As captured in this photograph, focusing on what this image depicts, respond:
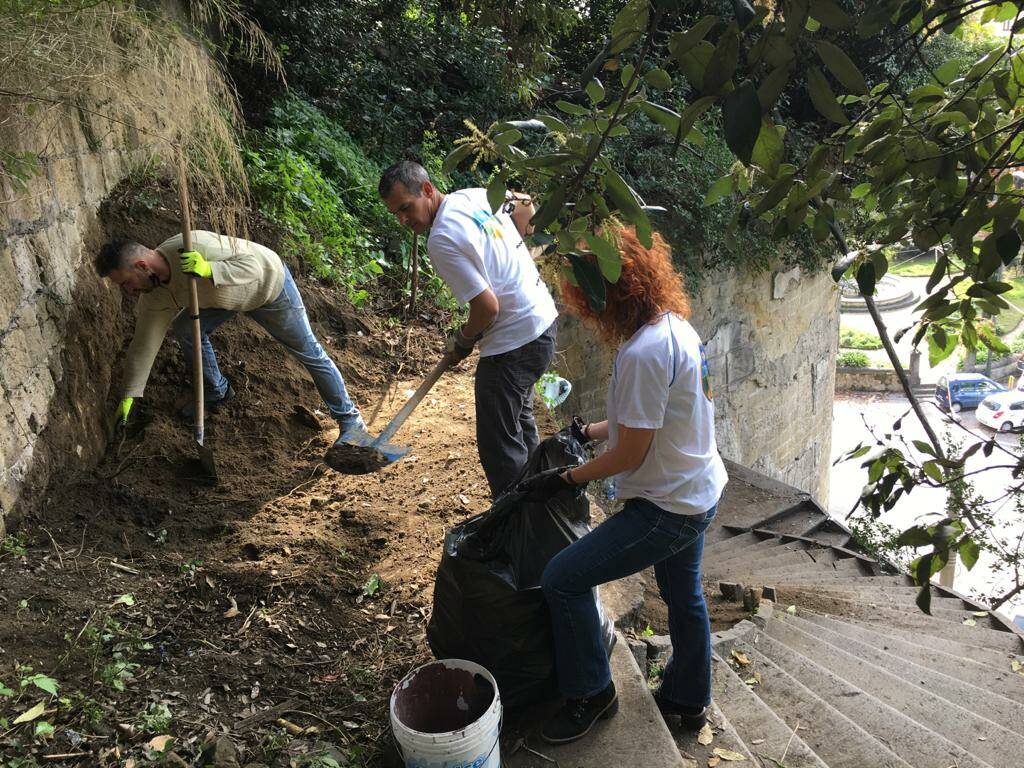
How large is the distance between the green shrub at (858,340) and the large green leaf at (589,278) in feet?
84.5

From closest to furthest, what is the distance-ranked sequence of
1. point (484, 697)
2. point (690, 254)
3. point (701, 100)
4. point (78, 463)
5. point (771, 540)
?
point (701, 100) < point (484, 697) < point (78, 463) < point (771, 540) < point (690, 254)

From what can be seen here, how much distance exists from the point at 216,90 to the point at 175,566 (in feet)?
8.70

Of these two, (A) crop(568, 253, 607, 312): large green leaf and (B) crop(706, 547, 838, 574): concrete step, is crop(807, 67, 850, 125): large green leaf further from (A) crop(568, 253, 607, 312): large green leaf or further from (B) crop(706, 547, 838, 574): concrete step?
(B) crop(706, 547, 838, 574): concrete step

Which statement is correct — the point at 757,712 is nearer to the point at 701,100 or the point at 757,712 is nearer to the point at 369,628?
the point at 369,628

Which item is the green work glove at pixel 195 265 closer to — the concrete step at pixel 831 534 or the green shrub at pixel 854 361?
the concrete step at pixel 831 534

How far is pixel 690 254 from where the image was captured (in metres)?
8.59

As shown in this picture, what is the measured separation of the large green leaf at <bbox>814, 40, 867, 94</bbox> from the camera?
1.12 m

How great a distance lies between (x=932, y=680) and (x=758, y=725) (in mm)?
1942

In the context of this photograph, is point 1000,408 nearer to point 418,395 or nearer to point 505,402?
point 418,395

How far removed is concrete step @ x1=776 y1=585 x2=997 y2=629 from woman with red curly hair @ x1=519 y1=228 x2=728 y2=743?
10.8 feet

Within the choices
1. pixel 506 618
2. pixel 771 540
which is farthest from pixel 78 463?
pixel 771 540

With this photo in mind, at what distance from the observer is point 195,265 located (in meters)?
3.72

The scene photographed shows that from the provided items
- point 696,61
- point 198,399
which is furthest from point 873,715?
point 198,399

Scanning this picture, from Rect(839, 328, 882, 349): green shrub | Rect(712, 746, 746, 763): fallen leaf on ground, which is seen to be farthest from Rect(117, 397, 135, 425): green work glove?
Rect(839, 328, 882, 349): green shrub
